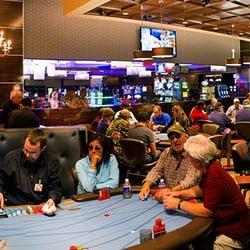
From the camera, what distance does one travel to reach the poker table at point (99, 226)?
7.09ft

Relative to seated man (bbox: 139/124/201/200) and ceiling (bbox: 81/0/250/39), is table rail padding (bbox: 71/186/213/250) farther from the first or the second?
ceiling (bbox: 81/0/250/39)

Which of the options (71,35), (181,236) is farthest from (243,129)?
(181,236)

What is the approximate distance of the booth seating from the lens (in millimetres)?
3914

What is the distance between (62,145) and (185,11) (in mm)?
6785

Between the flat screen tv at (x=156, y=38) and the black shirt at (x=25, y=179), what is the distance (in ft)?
29.7

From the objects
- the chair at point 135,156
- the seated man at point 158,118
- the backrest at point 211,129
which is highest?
the seated man at point 158,118

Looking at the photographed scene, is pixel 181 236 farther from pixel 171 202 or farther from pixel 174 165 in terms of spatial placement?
pixel 174 165

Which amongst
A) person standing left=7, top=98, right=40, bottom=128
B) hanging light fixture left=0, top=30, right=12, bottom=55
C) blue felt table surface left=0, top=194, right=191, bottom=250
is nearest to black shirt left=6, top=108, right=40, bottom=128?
person standing left=7, top=98, right=40, bottom=128

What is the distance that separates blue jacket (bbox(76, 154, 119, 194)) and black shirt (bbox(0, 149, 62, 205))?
0.85 feet

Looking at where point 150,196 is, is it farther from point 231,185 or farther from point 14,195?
point 14,195

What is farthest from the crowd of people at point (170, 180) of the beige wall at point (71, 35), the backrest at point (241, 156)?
the beige wall at point (71, 35)

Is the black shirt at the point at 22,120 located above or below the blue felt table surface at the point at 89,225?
above

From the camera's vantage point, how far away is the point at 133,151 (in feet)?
20.0

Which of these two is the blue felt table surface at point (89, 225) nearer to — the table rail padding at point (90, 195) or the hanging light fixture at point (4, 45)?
the table rail padding at point (90, 195)
